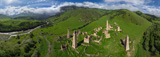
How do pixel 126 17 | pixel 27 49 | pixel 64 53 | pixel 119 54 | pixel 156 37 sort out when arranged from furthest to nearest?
1. pixel 126 17
2. pixel 27 49
3. pixel 156 37
4. pixel 64 53
5. pixel 119 54

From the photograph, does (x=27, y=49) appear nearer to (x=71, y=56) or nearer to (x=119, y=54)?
(x=71, y=56)

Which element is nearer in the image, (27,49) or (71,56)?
(71,56)

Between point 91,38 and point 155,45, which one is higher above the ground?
point 91,38

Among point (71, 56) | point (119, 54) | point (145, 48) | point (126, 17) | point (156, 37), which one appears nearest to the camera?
point (119, 54)

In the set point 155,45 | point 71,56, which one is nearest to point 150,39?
point 155,45

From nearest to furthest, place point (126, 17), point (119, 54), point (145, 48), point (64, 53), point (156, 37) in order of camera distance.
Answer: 1. point (119, 54)
2. point (64, 53)
3. point (145, 48)
4. point (156, 37)
5. point (126, 17)

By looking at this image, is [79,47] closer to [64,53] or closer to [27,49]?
[64,53]

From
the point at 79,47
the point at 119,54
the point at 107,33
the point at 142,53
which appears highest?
the point at 107,33

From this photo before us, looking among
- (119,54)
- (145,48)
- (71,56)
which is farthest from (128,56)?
(71,56)

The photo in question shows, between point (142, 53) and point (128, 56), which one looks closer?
point (128, 56)
